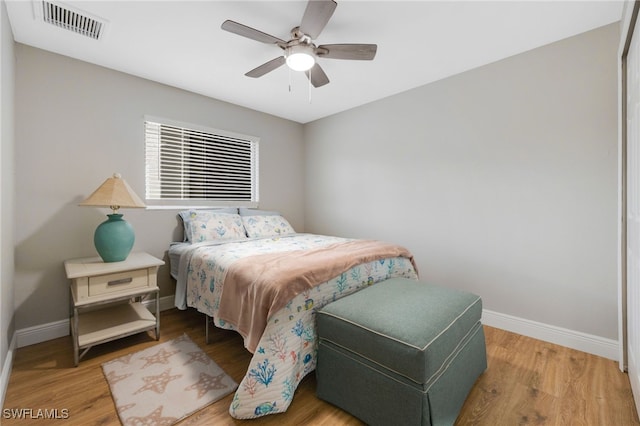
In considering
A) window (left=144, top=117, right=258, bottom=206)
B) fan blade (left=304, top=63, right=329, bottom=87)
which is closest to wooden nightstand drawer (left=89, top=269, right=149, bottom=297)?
window (left=144, top=117, right=258, bottom=206)

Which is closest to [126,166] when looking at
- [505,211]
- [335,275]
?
[335,275]

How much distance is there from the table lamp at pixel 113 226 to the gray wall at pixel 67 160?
0.45m

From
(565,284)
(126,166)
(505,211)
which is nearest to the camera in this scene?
(565,284)

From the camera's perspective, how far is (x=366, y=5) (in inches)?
70.6

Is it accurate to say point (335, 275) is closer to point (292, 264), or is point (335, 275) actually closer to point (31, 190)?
point (292, 264)

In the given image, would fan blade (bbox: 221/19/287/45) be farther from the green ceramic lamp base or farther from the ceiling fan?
the green ceramic lamp base

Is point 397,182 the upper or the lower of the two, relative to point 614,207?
upper

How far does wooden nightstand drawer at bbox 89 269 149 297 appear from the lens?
6.42 feet

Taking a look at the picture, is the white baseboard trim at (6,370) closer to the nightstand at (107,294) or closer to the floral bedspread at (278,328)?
the nightstand at (107,294)

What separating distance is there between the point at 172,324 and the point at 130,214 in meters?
1.12

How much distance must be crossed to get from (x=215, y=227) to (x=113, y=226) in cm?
90

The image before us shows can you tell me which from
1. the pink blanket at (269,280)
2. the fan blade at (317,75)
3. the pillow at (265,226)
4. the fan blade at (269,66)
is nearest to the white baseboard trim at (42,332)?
the pink blanket at (269,280)

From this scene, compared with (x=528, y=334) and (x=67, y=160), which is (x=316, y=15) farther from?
(x=528, y=334)

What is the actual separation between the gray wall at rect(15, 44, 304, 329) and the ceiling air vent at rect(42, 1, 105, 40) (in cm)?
52
